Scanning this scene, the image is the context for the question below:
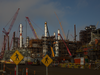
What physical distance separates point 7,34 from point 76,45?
7775 centimetres

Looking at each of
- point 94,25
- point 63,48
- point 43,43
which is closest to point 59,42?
point 63,48

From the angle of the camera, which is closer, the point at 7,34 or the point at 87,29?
the point at 87,29

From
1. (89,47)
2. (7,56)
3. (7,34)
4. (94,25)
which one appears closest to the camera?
(89,47)

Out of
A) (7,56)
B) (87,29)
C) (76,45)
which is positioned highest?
(87,29)

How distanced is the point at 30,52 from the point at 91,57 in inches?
2609

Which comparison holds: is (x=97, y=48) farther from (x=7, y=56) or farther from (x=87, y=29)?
(x=7, y=56)

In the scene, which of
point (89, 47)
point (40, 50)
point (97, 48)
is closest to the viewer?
point (97, 48)

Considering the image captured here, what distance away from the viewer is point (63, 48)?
386 feet

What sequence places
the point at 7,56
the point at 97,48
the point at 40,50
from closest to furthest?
the point at 97,48
the point at 40,50
the point at 7,56

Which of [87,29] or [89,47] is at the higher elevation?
[87,29]

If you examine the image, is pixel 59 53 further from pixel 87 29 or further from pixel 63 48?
pixel 87 29

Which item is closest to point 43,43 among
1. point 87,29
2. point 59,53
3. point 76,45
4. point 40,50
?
point 40,50

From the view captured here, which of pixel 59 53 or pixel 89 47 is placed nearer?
pixel 89 47

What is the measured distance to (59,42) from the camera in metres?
116
